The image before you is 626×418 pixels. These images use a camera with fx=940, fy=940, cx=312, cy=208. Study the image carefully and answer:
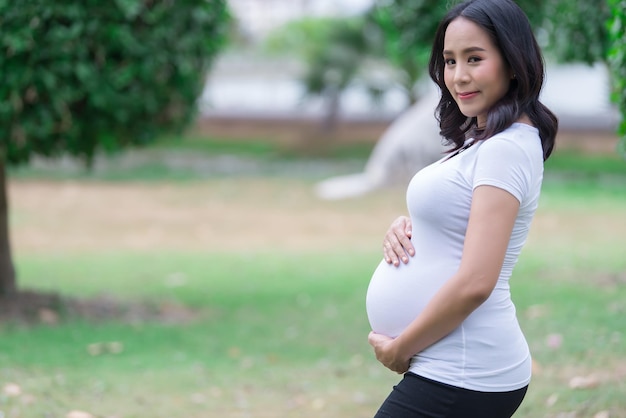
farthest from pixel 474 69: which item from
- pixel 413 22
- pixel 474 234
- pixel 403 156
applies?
pixel 403 156

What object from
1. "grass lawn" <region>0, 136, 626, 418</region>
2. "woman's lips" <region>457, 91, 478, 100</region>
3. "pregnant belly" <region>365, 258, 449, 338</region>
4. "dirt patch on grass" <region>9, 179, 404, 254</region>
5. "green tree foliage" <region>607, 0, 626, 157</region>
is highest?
"green tree foliage" <region>607, 0, 626, 157</region>

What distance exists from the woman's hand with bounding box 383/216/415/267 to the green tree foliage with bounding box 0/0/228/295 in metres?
4.59

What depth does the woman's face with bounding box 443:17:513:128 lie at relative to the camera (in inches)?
93.3

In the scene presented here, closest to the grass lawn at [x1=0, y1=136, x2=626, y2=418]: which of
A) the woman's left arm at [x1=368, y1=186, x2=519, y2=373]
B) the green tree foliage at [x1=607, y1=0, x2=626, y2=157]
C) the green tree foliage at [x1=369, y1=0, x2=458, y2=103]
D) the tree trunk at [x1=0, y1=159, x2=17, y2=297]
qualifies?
the tree trunk at [x1=0, y1=159, x2=17, y2=297]

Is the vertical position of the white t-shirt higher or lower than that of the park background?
higher

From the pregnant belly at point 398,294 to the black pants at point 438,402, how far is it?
6.1 inches

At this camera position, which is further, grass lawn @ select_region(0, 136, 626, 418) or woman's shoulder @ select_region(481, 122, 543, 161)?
grass lawn @ select_region(0, 136, 626, 418)

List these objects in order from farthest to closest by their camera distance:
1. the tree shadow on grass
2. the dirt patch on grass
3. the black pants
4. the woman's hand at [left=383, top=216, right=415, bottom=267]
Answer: the dirt patch on grass < the tree shadow on grass < the woman's hand at [left=383, top=216, right=415, bottom=267] < the black pants

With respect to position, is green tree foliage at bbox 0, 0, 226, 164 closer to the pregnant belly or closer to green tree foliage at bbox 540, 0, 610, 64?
green tree foliage at bbox 540, 0, 610, 64

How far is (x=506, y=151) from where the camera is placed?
7.45 ft

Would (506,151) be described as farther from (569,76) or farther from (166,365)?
(569,76)

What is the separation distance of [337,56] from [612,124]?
7507 mm

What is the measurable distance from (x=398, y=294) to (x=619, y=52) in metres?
2.58

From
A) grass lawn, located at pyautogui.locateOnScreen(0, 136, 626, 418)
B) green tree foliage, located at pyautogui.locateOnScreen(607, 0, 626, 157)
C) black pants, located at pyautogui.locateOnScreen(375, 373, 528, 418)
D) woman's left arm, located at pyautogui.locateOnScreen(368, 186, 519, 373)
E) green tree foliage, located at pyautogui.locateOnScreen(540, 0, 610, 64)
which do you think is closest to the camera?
woman's left arm, located at pyautogui.locateOnScreen(368, 186, 519, 373)
